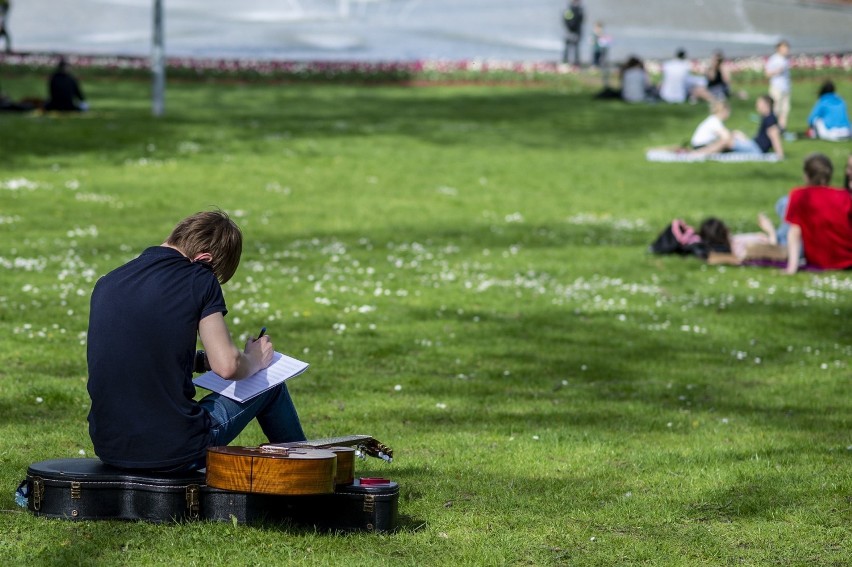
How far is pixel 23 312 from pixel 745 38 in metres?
47.7

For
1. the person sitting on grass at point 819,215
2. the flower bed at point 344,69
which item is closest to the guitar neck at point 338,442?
the person sitting on grass at point 819,215

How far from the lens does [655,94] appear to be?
34.4 meters

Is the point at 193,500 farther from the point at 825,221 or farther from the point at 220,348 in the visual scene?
the point at 825,221

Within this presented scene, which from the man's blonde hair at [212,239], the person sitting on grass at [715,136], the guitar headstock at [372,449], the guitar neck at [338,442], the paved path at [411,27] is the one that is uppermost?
the paved path at [411,27]

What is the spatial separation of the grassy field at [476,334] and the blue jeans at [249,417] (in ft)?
1.33

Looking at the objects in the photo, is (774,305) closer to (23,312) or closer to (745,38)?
(23,312)

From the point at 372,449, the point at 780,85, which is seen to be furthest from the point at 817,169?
the point at 780,85

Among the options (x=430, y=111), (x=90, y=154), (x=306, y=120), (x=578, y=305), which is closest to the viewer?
(x=578, y=305)

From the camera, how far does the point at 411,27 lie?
59.7m

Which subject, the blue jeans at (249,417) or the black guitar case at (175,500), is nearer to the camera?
the black guitar case at (175,500)

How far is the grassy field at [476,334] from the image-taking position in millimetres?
6020

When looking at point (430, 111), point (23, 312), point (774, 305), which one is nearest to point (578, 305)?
point (774, 305)

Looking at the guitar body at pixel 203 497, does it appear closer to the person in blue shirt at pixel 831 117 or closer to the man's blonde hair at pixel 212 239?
the man's blonde hair at pixel 212 239

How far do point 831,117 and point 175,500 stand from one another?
919 inches
